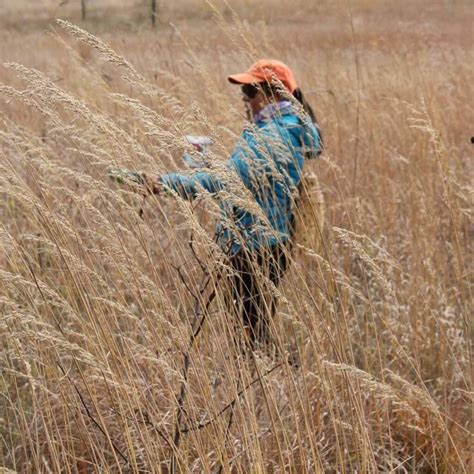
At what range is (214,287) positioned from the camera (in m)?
1.57

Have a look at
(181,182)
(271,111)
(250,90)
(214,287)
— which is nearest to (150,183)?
(181,182)

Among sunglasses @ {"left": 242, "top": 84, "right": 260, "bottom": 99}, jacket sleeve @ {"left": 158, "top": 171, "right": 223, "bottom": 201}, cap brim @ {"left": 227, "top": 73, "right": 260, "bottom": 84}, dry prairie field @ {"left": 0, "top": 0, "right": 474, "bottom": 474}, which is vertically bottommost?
dry prairie field @ {"left": 0, "top": 0, "right": 474, "bottom": 474}

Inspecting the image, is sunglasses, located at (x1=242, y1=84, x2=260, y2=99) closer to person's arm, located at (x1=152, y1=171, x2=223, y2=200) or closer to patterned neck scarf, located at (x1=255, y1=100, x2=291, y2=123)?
patterned neck scarf, located at (x1=255, y1=100, x2=291, y2=123)

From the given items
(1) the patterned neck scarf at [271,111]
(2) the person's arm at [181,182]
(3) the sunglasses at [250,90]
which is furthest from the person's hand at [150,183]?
(3) the sunglasses at [250,90]

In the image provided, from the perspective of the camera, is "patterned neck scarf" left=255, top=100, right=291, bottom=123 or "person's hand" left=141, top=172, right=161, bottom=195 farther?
"patterned neck scarf" left=255, top=100, right=291, bottom=123

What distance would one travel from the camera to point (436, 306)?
3.03 metres

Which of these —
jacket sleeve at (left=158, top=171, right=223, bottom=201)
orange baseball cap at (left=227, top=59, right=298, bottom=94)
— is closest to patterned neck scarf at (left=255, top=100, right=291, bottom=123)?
orange baseball cap at (left=227, top=59, right=298, bottom=94)

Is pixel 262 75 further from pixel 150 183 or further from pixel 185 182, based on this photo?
pixel 150 183

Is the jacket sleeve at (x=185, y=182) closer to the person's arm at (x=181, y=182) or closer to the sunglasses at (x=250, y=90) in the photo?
the person's arm at (x=181, y=182)

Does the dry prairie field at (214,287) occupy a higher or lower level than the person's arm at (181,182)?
lower

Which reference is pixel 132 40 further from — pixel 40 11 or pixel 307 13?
pixel 40 11

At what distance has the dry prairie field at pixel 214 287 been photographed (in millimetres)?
1563

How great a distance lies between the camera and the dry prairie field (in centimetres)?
156

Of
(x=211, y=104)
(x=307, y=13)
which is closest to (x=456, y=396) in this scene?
(x=211, y=104)
